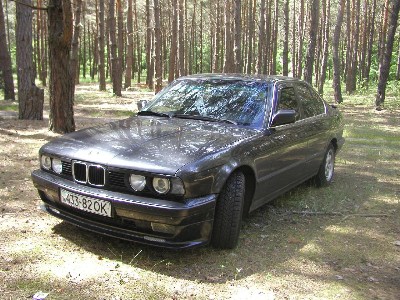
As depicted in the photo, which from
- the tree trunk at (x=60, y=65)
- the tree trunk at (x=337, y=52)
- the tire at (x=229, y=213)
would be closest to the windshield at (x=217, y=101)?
the tire at (x=229, y=213)

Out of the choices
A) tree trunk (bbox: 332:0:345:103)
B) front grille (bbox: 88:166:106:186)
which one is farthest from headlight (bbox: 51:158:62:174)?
tree trunk (bbox: 332:0:345:103)

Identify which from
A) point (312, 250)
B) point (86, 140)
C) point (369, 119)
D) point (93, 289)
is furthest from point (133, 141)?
point (369, 119)

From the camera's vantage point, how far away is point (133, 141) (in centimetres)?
385

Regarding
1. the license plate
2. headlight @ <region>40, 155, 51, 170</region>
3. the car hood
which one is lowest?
the license plate

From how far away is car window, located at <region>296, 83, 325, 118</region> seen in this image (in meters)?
5.71

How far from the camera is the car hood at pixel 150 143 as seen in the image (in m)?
3.46

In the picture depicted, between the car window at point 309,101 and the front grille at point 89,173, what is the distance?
3075 mm

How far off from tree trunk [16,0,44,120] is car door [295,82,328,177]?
745cm

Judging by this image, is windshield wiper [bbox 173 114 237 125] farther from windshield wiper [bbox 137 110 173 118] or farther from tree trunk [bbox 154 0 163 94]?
tree trunk [bbox 154 0 163 94]

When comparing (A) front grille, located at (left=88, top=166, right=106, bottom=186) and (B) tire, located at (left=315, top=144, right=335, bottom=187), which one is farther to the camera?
(B) tire, located at (left=315, top=144, right=335, bottom=187)

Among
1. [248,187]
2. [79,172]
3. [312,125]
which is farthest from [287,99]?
[79,172]

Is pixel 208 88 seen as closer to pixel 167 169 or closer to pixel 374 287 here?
pixel 167 169

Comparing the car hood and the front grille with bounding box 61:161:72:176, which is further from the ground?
the car hood

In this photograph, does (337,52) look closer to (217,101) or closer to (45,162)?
(217,101)
